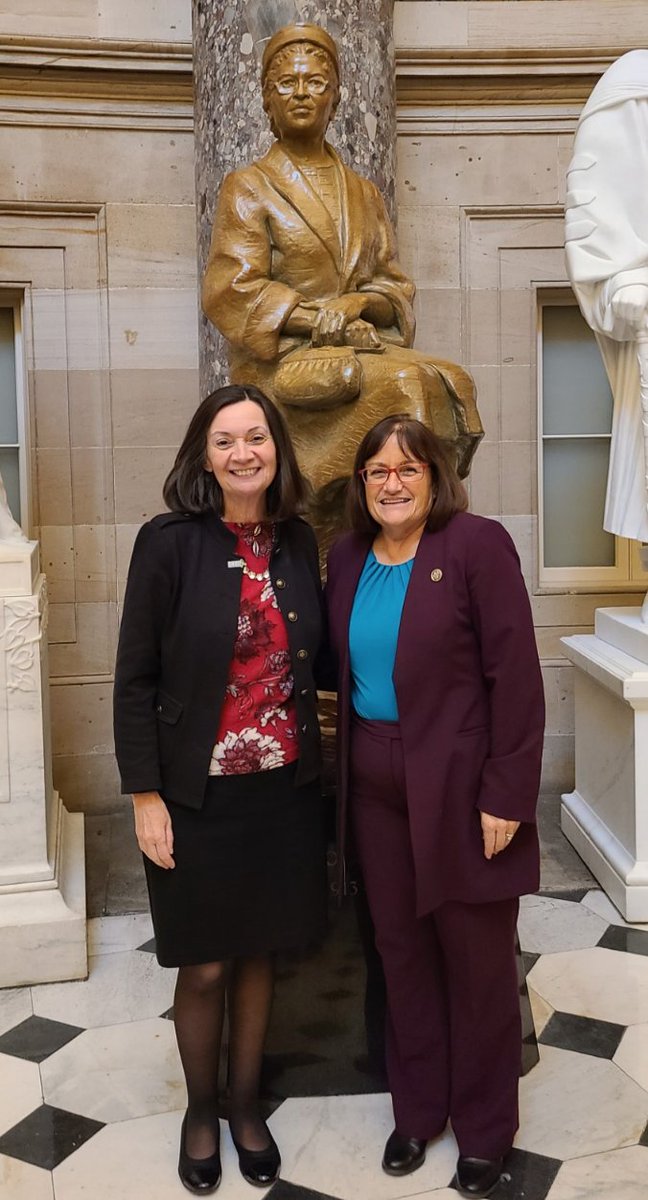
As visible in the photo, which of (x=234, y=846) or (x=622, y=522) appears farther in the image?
(x=622, y=522)

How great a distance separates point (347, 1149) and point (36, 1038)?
1.05m

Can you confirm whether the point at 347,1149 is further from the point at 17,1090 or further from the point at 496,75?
the point at 496,75

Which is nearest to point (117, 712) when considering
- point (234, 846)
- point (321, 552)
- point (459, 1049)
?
point (234, 846)

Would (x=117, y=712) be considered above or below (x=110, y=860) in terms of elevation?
above

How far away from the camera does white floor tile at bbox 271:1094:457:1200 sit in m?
2.28

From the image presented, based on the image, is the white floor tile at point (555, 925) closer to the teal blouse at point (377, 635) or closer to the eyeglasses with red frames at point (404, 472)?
the teal blouse at point (377, 635)

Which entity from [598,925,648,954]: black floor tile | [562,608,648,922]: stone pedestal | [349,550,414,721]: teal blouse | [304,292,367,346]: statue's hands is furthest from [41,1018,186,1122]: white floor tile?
[304,292,367,346]: statue's hands

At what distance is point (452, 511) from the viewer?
2.14 m

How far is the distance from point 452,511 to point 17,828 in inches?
81.2

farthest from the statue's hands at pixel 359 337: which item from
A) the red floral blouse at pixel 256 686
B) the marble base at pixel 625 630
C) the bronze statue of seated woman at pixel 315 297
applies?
the marble base at pixel 625 630

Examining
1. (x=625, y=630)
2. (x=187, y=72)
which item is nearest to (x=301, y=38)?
(x=187, y=72)

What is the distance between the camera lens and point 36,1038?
3.00m

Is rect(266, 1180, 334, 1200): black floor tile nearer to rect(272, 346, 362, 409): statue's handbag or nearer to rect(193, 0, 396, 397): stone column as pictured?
rect(272, 346, 362, 409): statue's handbag

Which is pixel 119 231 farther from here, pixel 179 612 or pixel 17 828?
pixel 179 612
